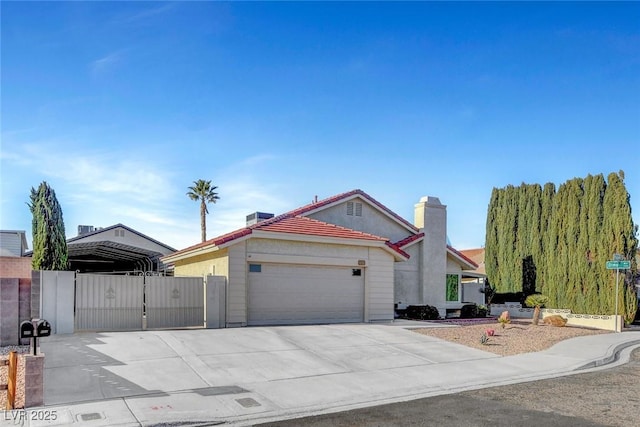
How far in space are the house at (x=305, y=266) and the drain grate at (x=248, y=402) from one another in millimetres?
8287

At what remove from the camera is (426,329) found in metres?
19.2

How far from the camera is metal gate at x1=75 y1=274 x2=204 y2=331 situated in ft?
51.6

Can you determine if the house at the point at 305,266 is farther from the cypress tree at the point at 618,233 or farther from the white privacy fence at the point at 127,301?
the cypress tree at the point at 618,233

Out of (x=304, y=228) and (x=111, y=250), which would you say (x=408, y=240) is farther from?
(x=111, y=250)

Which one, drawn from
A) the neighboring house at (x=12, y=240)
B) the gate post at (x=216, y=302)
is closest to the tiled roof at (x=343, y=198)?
the gate post at (x=216, y=302)

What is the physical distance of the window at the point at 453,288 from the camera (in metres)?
29.0

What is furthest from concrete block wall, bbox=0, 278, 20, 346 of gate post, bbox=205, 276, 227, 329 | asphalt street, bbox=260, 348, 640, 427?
asphalt street, bbox=260, 348, 640, 427

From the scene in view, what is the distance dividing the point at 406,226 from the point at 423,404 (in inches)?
710

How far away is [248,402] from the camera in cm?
953

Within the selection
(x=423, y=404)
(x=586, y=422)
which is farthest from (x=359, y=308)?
(x=586, y=422)

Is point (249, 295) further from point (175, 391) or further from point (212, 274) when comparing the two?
point (175, 391)

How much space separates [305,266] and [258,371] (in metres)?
8.24

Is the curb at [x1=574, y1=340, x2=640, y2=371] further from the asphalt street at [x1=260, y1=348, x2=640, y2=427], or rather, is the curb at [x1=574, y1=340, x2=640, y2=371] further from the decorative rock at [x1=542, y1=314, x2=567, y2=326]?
the decorative rock at [x1=542, y1=314, x2=567, y2=326]

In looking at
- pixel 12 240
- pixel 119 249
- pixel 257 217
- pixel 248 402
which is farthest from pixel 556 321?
pixel 12 240
